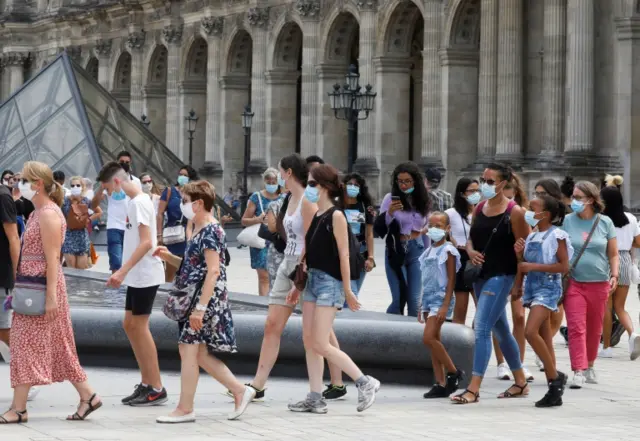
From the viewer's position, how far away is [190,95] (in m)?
55.4

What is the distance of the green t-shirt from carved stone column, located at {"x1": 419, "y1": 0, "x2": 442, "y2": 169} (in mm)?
25820

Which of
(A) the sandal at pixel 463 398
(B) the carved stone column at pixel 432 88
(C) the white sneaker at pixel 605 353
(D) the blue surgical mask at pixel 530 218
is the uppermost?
(B) the carved stone column at pixel 432 88

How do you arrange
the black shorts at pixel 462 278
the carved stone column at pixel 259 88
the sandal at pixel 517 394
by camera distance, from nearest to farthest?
the sandal at pixel 517 394, the black shorts at pixel 462 278, the carved stone column at pixel 259 88

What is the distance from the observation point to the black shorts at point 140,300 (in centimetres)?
1104

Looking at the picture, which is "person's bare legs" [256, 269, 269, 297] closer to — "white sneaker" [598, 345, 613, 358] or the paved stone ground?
"white sneaker" [598, 345, 613, 358]

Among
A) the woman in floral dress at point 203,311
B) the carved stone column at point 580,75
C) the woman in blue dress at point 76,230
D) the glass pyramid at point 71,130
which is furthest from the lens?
the glass pyramid at point 71,130

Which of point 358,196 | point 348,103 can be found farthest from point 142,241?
point 348,103

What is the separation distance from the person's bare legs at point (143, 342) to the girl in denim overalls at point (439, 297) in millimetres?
1920

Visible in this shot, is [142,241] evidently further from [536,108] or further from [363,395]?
[536,108]

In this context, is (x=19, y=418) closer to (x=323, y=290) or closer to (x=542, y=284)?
(x=323, y=290)

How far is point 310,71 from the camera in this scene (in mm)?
45656

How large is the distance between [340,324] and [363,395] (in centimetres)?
162

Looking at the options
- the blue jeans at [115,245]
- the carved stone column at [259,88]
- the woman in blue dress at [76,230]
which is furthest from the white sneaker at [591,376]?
the carved stone column at [259,88]

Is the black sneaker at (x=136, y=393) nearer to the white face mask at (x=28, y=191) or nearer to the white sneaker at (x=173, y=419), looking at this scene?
the white sneaker at (x=173, y=419)
